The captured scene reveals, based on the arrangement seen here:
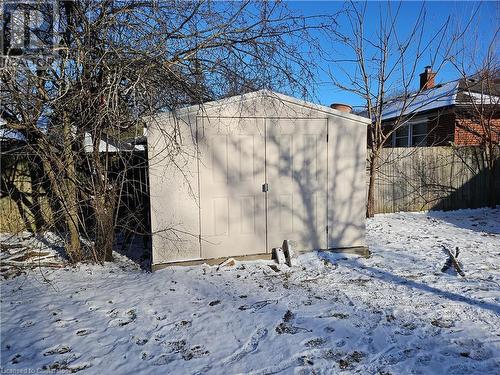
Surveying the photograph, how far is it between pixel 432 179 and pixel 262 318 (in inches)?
342

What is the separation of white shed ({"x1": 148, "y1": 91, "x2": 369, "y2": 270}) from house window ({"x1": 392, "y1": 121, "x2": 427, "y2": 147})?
822 cm

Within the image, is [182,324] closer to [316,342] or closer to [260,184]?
[316,342]

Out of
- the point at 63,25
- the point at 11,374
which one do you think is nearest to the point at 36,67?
the point at 63,25

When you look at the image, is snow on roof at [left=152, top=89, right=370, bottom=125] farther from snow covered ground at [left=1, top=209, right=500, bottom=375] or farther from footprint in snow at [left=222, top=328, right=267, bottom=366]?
footprint in snow at [left=222, top=328, right=267, bottom=366]

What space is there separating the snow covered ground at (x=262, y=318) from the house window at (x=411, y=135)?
26.8 feet

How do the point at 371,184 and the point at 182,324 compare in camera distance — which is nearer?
the point at 182,324

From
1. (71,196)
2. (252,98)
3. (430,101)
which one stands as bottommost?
(71,196)

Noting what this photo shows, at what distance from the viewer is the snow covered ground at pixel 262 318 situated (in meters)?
2.69

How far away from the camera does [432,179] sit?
394 inches

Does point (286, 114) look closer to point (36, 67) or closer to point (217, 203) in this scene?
point (217, 203)

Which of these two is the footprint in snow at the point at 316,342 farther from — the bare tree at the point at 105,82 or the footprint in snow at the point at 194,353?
the bare tree at the point at 105,82

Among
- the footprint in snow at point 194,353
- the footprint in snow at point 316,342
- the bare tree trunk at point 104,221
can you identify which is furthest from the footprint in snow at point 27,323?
the footprint in snow at point 316,342

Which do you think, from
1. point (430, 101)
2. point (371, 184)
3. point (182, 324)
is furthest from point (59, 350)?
point (430, 101)

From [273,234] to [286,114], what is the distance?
1943mm
